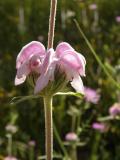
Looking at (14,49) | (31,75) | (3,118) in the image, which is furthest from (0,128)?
(31,75)

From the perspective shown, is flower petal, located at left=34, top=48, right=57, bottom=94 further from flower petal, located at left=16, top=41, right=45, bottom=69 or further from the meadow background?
the meadow background

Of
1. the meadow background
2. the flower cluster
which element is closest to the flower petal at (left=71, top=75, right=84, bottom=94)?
the flower cluster

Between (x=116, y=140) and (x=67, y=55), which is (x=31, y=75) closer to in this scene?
(x=67, y=55)

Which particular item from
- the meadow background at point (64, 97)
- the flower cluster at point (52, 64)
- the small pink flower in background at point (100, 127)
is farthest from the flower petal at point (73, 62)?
the small pink flower in background at point (100, 127)

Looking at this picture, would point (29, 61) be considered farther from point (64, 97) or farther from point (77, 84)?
point (64, 97)

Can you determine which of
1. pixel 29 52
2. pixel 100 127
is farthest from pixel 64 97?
pixel 29 52

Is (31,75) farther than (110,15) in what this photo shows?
No

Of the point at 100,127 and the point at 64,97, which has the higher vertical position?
the point at 64,97

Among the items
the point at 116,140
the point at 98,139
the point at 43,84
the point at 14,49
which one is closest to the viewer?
the point at 43,84
